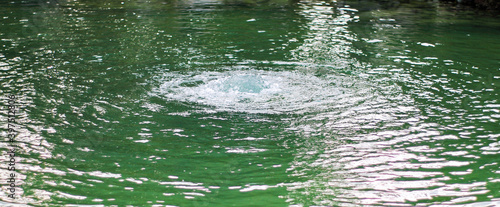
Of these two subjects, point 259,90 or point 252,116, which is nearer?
point 252,116

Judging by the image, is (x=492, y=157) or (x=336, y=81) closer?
(x=492, y=157)

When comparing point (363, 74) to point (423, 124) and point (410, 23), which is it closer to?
point (423, 124)

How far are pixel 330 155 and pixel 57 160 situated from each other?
A: 4690mm

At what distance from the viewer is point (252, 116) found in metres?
11.6

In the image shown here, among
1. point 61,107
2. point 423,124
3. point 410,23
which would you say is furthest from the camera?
point 410,23

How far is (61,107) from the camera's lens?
482 inches

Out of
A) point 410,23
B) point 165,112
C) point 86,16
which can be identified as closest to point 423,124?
point 165,112

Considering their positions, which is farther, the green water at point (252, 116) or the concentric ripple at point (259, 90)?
the concentric ripple at point (259, 90)

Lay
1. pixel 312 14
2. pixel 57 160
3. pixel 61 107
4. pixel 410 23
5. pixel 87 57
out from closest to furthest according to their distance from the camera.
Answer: pixel 57 160 → pixel 61 107 → pixel 87 57 → pixel 410 23 → pixel 312 14

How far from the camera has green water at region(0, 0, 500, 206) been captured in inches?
345

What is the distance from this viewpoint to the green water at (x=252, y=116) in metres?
8.77

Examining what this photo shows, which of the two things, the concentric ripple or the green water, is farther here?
the concentric ripple

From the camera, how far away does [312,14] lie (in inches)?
1005

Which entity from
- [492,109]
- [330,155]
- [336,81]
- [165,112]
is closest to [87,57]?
[165,112]
